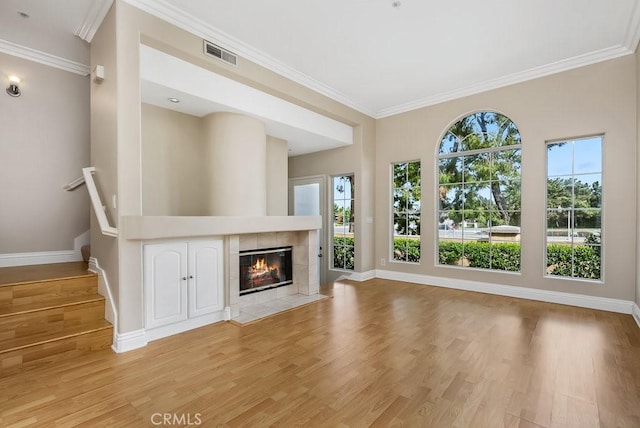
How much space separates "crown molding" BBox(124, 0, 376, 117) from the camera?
Result: 10.0 ft

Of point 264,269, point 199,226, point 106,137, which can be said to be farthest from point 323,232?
point 106,137

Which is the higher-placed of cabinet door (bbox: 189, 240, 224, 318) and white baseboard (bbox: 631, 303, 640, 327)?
cabinet door (bbox: 189, 240, 224, 318)

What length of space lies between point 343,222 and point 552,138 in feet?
12.0

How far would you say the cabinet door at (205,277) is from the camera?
339 cm

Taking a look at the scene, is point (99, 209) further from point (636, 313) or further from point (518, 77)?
point (636, 313)

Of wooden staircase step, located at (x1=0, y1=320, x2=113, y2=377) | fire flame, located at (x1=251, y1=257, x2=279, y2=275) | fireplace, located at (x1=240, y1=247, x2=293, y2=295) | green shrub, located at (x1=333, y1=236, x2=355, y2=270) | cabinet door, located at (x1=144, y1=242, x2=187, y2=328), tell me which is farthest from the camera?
green shrub, located at (x1=333, y1=236, x2=355, y2=270)

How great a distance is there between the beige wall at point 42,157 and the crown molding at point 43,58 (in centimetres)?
5

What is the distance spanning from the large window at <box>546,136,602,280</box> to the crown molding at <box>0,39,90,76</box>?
6656 mm

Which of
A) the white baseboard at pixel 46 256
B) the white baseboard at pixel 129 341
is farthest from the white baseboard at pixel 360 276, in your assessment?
the white baseboard at pixel 46 256

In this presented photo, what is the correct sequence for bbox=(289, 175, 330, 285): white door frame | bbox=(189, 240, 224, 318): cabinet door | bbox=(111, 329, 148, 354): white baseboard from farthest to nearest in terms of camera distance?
bbox=(289, 175, 330, 285): white door frame < bbox=(189, 240, 224, 318): cabinet door < bbox=(111, 329, 148, 354): white baseboard

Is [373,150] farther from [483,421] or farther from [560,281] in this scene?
[483,421]

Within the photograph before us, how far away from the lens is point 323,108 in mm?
5074

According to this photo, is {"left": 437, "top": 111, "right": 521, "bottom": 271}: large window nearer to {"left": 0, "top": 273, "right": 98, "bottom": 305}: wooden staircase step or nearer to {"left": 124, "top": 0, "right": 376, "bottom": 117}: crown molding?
{"left": 124, "top": 0, "right": 376, "bottom": 117}: crown molding

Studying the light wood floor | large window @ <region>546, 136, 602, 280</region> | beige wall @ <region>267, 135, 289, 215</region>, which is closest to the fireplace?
the light wood floor
